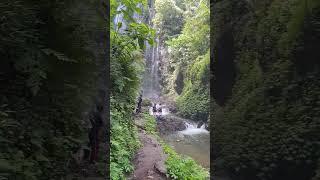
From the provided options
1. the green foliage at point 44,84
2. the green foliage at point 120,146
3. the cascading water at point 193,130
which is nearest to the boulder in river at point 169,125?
the cascading water at point 193,130

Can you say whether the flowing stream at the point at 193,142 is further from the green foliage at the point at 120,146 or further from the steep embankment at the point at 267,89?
the steep embankment at the point at 267,89

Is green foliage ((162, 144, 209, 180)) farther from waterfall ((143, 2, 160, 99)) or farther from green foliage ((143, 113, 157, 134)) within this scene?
waterfall ((143, 2, 160, 99))

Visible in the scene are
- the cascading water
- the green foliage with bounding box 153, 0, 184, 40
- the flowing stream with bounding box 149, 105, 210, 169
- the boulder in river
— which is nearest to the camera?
the flowing stream with bounding box 149, 105, 210, 169

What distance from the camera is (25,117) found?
9.03 feet

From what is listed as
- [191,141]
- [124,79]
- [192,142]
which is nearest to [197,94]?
[191,141]

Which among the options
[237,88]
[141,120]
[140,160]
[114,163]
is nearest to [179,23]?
[141,120]

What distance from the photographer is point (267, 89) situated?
376 centimetres

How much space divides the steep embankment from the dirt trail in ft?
10.1

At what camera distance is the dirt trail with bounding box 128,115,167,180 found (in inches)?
280

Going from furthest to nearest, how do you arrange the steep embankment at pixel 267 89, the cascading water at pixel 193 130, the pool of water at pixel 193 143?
1. the cascading water at pixel 193 130
2. the pool of water at pixel 193 143
3. the steep embankment at pixel 267 89

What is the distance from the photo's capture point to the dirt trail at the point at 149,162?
7109 millimetres

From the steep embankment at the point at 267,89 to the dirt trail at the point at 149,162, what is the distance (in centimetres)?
307

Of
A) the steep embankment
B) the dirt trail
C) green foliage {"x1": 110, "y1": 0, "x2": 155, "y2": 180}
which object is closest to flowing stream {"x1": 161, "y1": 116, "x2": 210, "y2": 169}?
the dirt trail

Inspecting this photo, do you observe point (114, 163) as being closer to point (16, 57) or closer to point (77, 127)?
point (77, 127)
